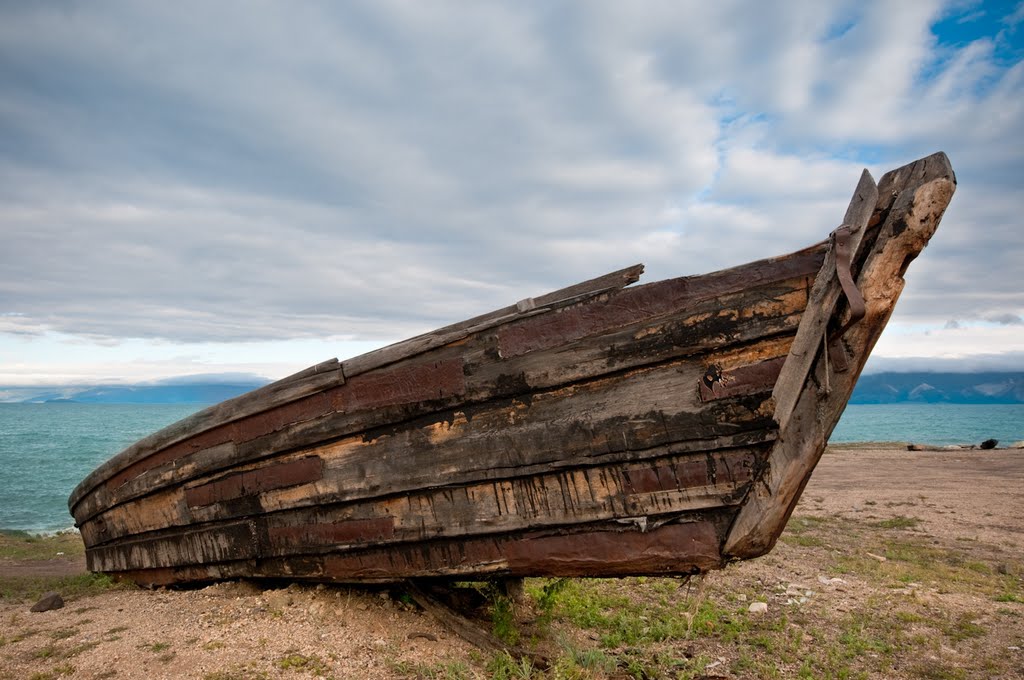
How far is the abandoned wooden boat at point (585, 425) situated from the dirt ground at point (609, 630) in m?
0.45

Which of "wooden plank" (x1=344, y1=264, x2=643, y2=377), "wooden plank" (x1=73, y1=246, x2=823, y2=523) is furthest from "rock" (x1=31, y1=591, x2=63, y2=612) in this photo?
"wooden plank" (x1=344, y1=264, x2=643, y2=377)

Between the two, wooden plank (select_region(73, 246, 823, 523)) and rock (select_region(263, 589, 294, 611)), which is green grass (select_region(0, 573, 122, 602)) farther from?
wooden plank (select_region(73, 246, 823, 523))

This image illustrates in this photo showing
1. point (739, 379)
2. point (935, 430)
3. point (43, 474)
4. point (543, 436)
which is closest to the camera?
point (739, 379)

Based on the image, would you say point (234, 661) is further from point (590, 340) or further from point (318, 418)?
point (590, 340)

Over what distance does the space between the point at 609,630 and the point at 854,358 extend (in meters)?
3.19

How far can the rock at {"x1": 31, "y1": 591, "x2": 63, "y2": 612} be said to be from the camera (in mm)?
5516

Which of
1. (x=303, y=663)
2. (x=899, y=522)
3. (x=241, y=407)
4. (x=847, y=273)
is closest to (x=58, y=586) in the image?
(x=241, y=407)

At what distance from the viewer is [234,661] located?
397 cm

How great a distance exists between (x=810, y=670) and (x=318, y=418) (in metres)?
3.97

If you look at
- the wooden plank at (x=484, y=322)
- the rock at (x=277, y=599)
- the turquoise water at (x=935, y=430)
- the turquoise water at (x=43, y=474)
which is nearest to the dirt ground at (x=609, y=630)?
the rock at (x=277, y=599)

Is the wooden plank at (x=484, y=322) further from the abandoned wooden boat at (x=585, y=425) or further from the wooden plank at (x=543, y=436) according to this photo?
the wooden plank at (x=543, y=436)

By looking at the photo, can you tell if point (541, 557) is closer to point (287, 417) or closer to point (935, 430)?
point (287, 417)

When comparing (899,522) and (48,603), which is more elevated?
(48,603)

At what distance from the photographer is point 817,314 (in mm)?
3348
